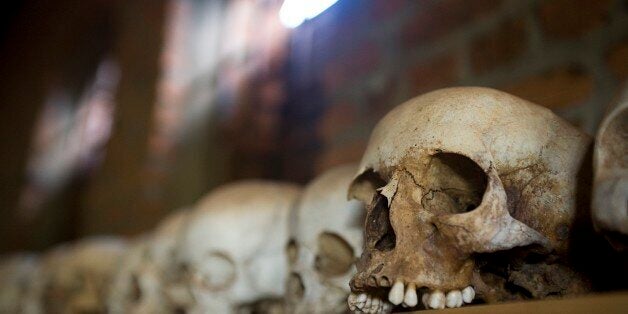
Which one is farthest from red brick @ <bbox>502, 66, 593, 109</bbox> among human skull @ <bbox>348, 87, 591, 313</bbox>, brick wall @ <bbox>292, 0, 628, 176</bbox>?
human skull @ <bbox>348, 87, 591, 313</bbox>

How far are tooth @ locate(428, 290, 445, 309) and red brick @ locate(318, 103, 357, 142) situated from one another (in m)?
0.85

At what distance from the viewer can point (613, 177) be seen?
0.60 meters

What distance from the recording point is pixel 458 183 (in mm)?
767

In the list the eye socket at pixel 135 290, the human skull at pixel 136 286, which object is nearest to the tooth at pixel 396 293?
the human skull at pixel 136 286

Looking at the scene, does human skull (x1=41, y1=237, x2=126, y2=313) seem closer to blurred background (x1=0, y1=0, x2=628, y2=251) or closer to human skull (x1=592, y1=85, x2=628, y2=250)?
blurred background (x1=0, y1=0, x2=628, y2=251)

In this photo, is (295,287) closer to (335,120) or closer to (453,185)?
(453,185)

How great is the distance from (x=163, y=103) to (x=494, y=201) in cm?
178

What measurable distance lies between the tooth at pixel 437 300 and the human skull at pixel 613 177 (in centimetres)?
17

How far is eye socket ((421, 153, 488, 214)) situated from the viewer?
2.47 ft

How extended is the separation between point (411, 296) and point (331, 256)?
35 centimetres

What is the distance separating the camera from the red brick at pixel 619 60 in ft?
3.16

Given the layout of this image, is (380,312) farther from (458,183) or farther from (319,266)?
(319,266)

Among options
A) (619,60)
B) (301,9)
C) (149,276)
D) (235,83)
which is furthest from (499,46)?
(235,83)

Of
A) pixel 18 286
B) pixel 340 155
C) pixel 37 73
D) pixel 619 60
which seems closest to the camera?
pixel 619 60
